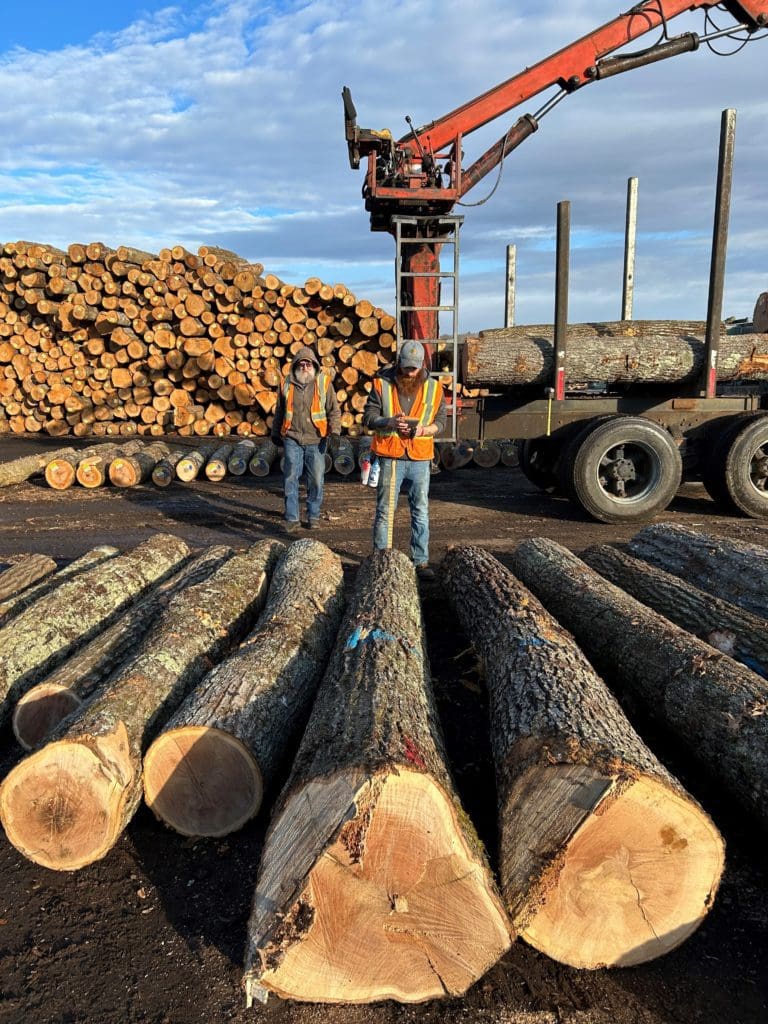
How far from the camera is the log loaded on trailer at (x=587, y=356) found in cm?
769

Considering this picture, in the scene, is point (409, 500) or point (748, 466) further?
point (748, 466)

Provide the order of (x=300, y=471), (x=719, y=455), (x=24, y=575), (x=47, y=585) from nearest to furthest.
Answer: (x=47, y=585) → (x=24, y=575) → (x=300, y=471) → (x=719, y=455)

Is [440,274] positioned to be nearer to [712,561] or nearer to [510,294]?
[712,561]

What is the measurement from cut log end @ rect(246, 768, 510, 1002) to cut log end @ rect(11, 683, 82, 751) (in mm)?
1656

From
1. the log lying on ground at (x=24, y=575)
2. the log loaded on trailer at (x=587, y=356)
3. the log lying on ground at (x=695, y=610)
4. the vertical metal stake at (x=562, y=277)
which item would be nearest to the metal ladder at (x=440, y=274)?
the log loaded on trailer at (x=587, y=356)

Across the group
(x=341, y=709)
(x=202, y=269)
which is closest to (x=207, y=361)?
(x=202, y=269)

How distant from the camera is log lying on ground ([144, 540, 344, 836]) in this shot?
2711 mm

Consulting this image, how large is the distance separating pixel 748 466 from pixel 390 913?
7.19 meters

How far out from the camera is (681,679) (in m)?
3.25

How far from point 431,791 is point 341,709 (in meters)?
0.70

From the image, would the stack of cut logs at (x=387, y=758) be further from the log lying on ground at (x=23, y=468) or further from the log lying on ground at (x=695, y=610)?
the log lying on ground at (x=23, y=468)

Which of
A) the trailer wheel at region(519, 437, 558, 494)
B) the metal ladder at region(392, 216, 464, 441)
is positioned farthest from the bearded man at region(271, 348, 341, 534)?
the trailer wheel at region(519, 437, 558, 494)

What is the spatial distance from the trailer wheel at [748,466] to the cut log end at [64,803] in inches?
284

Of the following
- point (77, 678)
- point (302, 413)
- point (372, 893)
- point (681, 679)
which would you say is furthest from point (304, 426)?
point (372, 893)
